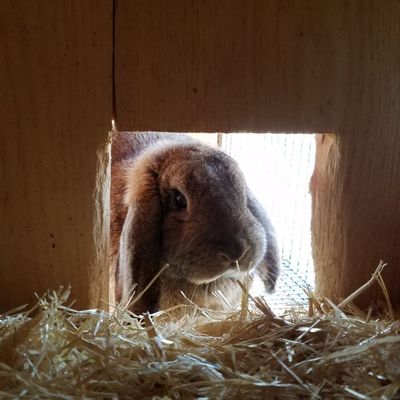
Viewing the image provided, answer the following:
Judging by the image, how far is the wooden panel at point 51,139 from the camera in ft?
6.48

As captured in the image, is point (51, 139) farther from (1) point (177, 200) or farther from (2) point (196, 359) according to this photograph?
(1) point (177, 200)

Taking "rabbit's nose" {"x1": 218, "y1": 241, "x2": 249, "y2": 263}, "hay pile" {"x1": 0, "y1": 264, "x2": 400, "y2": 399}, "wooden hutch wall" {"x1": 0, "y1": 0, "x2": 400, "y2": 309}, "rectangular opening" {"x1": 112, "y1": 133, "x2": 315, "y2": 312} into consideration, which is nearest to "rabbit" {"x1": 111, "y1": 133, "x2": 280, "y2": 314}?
"rabbit's nose" {"x1": 218, "y1": 241, "x2": 249, "y2": 263}

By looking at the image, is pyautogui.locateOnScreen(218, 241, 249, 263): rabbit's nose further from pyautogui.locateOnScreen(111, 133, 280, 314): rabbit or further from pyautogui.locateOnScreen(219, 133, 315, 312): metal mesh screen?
pyautogui.locateOnScreen(219, 133, 315, 312): metal mesh screen

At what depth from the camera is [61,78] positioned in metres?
2.02

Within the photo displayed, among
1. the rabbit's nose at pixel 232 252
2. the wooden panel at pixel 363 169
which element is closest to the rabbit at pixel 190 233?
the rabbit's nose at pixel 232 252

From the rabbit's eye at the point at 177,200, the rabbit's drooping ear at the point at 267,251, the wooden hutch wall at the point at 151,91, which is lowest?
the rabbit's drooping ear at the point at 267,251

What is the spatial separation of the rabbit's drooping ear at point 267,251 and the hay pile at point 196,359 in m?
1.46

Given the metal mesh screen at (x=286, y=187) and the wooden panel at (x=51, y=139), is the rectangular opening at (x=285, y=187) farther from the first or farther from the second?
the wooden panel at (x=51, y=139)

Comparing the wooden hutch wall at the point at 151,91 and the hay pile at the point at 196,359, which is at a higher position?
the wooden hutch wall at the point at 151,91

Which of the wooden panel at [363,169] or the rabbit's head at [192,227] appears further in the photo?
the rabbit's head at [192,227]

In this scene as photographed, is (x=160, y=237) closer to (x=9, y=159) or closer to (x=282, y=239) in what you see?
(x=9, y=159)

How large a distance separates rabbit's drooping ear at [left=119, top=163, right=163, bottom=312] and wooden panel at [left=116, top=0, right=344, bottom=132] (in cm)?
99

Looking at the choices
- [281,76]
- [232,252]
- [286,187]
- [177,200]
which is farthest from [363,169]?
[286,187]

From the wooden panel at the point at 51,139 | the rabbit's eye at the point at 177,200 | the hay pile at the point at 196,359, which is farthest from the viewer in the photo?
the rabbit's eye at the point at 177,200
